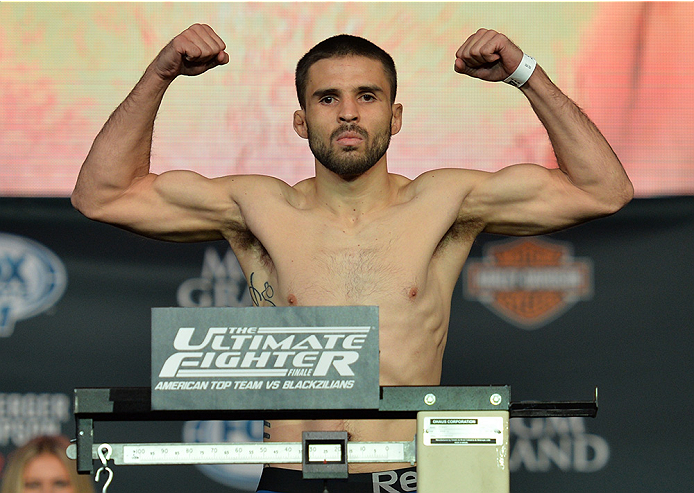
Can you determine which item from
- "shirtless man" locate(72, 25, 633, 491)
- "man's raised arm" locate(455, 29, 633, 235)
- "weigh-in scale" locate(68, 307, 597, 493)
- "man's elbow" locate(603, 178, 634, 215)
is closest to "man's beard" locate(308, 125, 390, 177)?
"shirtless man" locate(72, 25, 633, 491)

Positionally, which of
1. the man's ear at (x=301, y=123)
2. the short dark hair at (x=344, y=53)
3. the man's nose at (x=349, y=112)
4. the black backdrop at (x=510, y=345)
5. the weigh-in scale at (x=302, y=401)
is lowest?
the weigh-in scale at (x=302, y=401)

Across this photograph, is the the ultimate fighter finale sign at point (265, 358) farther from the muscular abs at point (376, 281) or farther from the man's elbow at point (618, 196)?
the man's elbow at point (618, 196)

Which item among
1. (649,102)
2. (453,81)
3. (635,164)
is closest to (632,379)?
(635,164)

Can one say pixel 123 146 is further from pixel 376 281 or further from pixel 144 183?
pixel 376 281

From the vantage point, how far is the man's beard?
238 cm

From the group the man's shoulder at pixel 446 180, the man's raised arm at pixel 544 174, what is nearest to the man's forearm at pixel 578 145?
the man's raised arm at pixel 544 174

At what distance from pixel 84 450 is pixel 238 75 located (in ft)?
6.94

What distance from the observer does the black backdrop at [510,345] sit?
3.28m

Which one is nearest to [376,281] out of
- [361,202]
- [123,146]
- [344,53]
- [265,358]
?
[361,202]

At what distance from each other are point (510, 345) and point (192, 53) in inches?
63.5

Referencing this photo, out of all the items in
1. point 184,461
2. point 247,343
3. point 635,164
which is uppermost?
point 635,164

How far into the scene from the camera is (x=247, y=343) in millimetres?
1553

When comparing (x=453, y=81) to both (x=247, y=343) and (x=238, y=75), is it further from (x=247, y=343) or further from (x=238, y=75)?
(x=247, y=343)

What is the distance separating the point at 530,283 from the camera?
3.36 m
